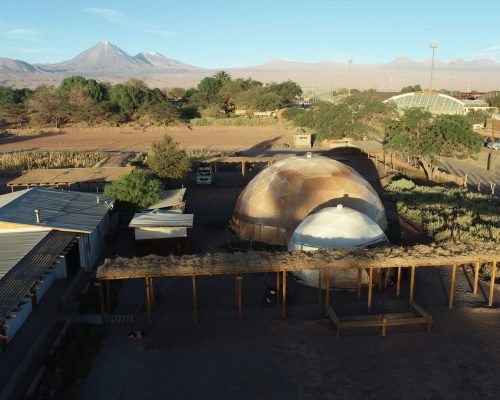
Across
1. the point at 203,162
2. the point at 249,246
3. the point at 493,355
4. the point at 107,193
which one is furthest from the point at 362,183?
the point at 203,162

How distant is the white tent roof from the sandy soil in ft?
134

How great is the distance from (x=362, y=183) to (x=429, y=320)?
9538mm

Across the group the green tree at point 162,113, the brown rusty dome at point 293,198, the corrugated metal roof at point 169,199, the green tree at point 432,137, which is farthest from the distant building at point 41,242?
the green tree at point 162,113

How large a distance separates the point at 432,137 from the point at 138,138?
4396cm

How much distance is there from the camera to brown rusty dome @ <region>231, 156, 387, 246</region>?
831 inches

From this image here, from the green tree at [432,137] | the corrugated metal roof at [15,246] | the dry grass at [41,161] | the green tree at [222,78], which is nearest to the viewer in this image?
the corrugated metal roof at [15,246]

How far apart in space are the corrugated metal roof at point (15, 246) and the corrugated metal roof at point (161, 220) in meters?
4.21

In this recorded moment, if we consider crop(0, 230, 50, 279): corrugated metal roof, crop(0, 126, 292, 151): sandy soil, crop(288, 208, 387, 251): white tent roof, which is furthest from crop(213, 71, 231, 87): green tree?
crop(0, 230, 50, 279): corrugated metal roof

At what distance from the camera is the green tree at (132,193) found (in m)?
25.1

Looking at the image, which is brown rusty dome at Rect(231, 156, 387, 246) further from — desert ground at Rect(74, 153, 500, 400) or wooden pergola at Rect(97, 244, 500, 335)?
wooden pergola at Rect(97, 244, 500, 335)

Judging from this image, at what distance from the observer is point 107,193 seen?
2581 centimetres

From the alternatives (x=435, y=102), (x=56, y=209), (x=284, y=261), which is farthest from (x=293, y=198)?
(x=435, y=102)

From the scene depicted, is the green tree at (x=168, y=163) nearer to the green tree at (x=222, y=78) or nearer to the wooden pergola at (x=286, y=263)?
the wooden pergola at (x=286, y=263)

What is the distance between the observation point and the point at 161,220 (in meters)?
21.9
